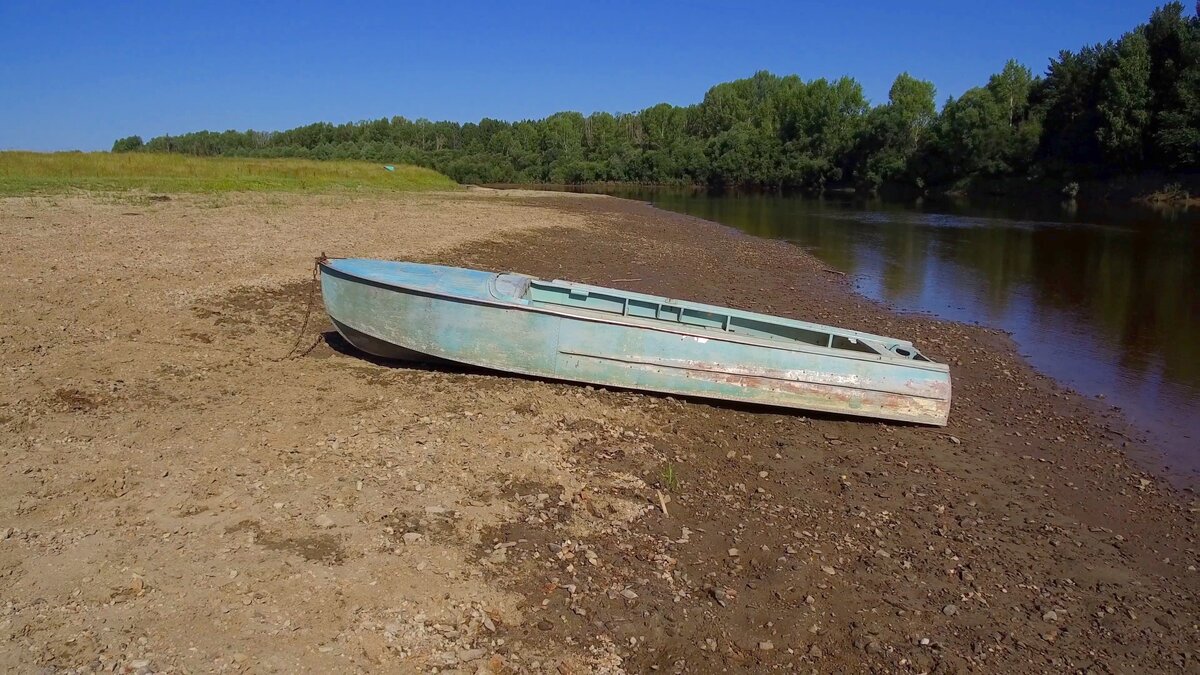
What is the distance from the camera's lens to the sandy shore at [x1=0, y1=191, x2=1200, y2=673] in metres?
3.72

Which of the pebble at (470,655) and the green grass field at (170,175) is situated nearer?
the pebble at (470,655)

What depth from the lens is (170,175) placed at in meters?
30.1

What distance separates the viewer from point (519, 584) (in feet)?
13.7

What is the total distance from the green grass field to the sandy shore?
17.2 metres

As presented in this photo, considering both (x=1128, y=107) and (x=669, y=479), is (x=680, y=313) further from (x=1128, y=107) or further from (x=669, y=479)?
(x=1128, y=107)

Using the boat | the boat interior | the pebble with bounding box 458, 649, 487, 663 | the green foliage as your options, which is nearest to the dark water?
the boat

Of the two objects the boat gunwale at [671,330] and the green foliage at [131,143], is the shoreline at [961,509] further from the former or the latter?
the green foliage at [131,143]

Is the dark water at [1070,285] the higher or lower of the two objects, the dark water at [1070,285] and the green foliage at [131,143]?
the lower

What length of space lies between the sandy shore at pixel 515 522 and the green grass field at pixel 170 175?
17199 millimetres

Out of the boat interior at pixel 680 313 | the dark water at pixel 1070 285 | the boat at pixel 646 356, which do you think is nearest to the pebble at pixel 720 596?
the boat at pixel 646 356

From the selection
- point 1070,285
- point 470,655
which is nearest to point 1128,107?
point 1070,285

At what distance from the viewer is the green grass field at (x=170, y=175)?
2347 centimetres

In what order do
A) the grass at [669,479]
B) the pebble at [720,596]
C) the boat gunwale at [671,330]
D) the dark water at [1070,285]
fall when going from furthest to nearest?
the dark water at [1070,285] → the boat gunwale at [671,330] → the grass at [669,479] → the pebble at [720,596]

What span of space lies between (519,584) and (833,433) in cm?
403
